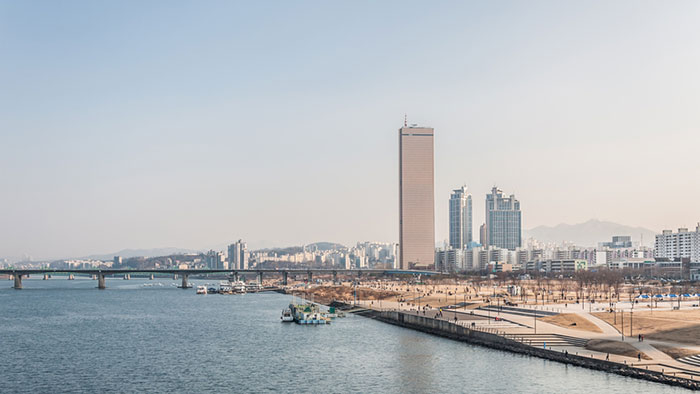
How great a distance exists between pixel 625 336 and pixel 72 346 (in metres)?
49.5

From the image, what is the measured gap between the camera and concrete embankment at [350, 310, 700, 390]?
4366 centimetres

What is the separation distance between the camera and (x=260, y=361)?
2227 inches

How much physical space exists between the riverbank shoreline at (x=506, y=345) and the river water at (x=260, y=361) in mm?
879

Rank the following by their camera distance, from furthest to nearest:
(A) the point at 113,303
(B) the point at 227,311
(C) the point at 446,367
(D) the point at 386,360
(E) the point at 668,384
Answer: (A) the point at 113,303 → (B) the point at 227,311 → (D) the point at 386,360 → (C) the point at 446,367 → (E) the point at 668,384

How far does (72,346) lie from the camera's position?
216 ft

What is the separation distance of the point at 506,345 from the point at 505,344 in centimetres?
34

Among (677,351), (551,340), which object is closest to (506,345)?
(551,340)

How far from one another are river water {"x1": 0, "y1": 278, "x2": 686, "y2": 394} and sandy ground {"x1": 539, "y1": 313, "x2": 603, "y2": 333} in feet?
34.0

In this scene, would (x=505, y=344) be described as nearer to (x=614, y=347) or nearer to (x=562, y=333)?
(x=562, y=333)

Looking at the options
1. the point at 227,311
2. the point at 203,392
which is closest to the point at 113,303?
the point at 227,311

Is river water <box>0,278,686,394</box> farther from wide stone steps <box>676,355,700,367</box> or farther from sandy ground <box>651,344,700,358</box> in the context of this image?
sandy ground <box>651,344,700,358</box>

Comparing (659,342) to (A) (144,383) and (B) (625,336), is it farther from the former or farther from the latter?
(A) (144,383)

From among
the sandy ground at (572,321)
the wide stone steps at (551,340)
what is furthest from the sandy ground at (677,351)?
the sandy ground at (572,321)

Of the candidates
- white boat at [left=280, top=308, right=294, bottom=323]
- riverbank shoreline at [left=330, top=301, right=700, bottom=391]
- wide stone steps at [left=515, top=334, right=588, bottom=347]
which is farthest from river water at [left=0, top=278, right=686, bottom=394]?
wide stone steps at [left=515, top=334, right=588, bottom=347]
